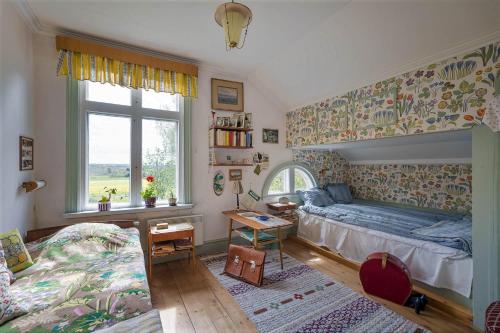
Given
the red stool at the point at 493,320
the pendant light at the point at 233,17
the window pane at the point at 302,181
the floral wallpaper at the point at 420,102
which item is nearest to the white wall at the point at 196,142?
the window pane at the point at 302,181

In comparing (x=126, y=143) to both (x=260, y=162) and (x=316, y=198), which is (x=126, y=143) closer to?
(x=260, y=162)

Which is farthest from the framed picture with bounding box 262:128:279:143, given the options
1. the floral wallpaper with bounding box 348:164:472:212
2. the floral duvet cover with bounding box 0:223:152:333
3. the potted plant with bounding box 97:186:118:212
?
the floral duvet cover with bounding box 0:223:152:333

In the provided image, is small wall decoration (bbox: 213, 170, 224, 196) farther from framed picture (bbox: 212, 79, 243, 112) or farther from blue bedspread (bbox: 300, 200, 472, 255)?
blue bedspread (bbox: 300, 200, 472, 255)

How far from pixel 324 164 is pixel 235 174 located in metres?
1.93

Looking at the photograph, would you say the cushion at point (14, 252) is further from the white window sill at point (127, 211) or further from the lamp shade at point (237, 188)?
the lamp shade at point (237, 188)

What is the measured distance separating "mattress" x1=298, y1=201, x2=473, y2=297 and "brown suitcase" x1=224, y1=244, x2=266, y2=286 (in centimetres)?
128

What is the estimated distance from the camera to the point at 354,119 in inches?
110

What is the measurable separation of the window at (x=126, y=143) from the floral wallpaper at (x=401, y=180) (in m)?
2.28

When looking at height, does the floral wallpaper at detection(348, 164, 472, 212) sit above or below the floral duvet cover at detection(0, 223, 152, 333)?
above

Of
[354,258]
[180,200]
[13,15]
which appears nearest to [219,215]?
[180,200]

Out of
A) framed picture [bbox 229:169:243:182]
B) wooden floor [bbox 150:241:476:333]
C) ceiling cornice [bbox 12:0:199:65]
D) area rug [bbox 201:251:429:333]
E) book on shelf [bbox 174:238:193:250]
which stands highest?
ceiling cornice [bbox 12:0:199:65]

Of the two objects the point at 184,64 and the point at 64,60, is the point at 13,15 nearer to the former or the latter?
the point at 64,60

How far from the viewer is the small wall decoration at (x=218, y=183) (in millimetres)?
3395

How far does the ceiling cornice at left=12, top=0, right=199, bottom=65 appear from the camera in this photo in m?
2.06
